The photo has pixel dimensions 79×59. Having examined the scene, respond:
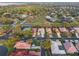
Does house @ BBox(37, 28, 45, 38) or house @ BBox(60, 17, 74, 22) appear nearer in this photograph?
house @ BBox(37, 28, 45, 38)

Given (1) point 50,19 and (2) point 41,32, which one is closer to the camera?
(2) point 41,32

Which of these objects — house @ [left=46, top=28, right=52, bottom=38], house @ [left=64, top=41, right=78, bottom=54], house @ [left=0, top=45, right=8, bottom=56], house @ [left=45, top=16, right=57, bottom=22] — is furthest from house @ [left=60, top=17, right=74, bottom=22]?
house @ [left=0, top=45, right=8, bottom=56]

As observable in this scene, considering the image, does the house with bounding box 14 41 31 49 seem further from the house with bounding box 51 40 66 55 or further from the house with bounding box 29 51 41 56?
the house with bounding box 51 40 66 55

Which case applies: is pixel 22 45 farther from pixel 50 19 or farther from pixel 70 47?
pixel 50 19

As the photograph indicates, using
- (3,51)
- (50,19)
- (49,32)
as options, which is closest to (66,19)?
(50,19)

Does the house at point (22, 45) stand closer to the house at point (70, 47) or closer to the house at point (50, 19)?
the house at point (70, 47)

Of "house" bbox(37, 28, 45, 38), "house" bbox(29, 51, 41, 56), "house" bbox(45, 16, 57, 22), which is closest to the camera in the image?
"house" bbox(29, 51, 41, 56)

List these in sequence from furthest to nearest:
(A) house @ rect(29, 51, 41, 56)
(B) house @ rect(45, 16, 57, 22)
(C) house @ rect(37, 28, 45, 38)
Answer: (B) house @ rect(45, 16, 57, 22), (C) house @ rect(37, 28, 45, 38), (A) house @ rect(29, 51, 41, 56)

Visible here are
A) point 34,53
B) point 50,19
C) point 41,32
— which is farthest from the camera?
point 50,19

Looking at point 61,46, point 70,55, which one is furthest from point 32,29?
point 70,55
